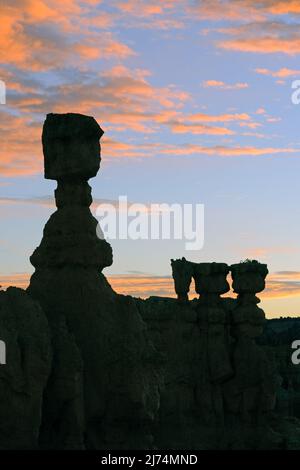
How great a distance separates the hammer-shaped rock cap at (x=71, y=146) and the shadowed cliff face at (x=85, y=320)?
3 centimetres

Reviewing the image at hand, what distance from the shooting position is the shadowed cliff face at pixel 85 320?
77.8 ft

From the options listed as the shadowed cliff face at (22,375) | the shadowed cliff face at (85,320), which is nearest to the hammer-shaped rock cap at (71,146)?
the shadowed cliff face at (85,320)

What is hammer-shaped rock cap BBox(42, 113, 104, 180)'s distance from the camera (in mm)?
25875

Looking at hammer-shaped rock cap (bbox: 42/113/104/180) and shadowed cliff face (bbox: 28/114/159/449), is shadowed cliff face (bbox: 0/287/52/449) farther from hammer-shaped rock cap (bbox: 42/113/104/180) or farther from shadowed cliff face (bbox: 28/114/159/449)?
hammer-shaped rock cap (bbox: 42/113/104/180)

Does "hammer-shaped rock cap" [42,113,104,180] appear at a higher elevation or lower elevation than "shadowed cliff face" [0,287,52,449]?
higher

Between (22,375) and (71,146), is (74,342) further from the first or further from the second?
(71,146)

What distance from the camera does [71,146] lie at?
26.0 meters

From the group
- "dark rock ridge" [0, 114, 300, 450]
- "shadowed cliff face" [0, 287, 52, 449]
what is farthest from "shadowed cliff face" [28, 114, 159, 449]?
"shadowed cliff face" [0, 287, 52, 449]

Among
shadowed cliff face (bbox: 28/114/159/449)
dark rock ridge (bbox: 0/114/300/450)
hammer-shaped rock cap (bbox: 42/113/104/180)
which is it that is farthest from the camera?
hammer-shaped rock cap (bbox: 42/113/104/180)

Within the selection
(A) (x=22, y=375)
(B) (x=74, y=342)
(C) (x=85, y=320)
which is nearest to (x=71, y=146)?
(C) (x=85, y=320)

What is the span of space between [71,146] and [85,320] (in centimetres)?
474

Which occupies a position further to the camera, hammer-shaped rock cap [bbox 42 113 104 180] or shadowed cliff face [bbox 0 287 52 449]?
hammer-shaped rock cap [bbox 42 113 104 180]

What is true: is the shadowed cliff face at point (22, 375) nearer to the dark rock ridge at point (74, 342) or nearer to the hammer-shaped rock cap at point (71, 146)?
the dark rock ridge at point (74, 342)

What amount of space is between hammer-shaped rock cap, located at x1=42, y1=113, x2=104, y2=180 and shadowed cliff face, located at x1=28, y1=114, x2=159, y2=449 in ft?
0.09
